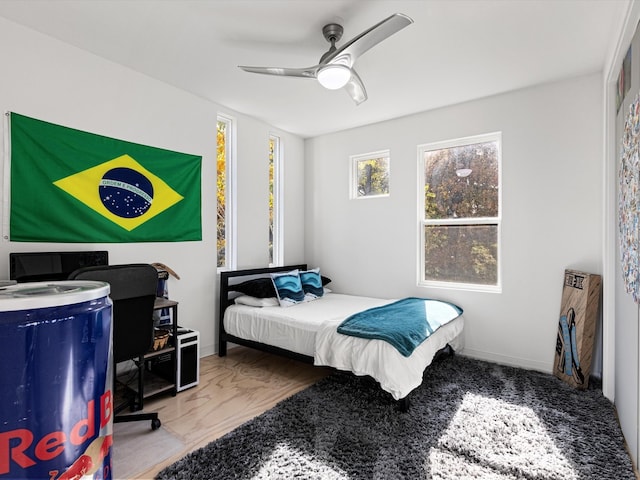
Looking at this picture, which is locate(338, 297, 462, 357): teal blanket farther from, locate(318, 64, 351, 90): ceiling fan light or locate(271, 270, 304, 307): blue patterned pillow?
locate(318, 64, 351, 90): ceiling fan light

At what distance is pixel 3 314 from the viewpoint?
2.69ft

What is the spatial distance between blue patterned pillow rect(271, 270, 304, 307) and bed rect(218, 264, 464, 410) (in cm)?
7

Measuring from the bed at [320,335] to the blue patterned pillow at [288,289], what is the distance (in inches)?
2.9

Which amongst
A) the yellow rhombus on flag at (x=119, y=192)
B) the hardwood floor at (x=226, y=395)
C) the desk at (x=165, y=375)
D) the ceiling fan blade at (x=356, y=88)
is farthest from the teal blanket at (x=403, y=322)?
the yellow rhombus on flag at (x=119, y=192)

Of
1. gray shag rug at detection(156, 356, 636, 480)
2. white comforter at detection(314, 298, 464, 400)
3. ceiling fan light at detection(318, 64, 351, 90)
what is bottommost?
gray shag rug at detection(156, 356, 636, 480)

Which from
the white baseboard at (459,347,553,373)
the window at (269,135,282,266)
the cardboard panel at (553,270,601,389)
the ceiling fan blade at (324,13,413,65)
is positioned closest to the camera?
the ceiling fan blade at (324,13,413,65)

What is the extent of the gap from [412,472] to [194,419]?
1.38m

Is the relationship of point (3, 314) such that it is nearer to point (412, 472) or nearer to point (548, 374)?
point (412, 472)

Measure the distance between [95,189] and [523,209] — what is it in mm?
3549

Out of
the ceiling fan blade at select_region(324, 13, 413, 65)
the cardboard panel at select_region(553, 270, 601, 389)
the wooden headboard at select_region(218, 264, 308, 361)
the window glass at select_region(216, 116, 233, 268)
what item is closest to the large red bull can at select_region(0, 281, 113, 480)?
the ceiling fan blade at select_region(324, 13, 413, 65)

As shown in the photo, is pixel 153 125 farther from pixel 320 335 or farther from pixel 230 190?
pixel 320 335

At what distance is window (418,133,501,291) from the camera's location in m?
3.35

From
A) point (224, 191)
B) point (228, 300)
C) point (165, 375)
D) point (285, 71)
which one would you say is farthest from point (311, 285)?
point (285, 71)

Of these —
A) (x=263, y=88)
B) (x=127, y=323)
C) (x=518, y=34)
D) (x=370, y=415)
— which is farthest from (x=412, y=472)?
(x=263, y=88)
